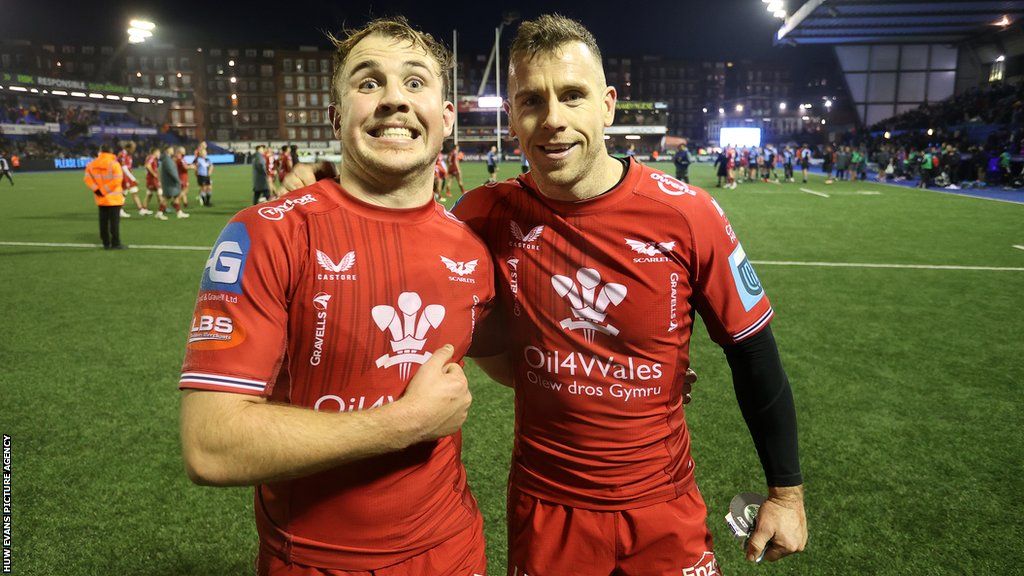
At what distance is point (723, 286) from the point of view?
2.16m

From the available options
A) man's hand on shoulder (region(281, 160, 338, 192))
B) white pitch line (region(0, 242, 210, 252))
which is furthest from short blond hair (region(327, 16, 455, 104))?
white pitch line (region(0, 242, 210, 252))

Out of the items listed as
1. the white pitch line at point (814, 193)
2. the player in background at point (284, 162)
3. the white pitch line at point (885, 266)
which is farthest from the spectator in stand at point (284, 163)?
the white pitch line at point (814, 193)

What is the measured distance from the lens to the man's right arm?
146 cm

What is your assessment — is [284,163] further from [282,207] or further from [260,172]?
[282,207]

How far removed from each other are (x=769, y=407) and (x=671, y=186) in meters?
0.83

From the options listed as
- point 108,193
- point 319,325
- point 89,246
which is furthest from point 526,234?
point 89,246

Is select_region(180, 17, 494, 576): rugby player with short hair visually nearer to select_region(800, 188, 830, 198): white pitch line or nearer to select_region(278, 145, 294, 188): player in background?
select_region(278, 145, 294, 188): player in background

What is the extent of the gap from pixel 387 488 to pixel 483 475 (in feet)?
7.57

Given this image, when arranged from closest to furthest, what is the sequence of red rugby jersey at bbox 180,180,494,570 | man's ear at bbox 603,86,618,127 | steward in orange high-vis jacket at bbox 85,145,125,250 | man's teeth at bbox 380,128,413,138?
red rugby jersey at bbox 180,180,494,570, man's teeth at bbox 380,128,413,138, man's ear at bbox 603,86,618,127, steward in orange high-vis jacket at bbox 85,145,125,250

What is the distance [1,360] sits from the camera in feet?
20.2

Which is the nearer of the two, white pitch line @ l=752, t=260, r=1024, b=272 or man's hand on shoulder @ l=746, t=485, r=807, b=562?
man's hand on shoulder @ l=746, t=485, r=807, b=562

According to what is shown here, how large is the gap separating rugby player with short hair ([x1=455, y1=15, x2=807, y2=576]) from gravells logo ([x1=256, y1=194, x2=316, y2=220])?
701 millimetres

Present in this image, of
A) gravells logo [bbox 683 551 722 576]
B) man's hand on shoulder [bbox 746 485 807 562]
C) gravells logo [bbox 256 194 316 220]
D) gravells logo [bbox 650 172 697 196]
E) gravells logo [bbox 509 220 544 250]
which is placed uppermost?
gravells logo [bbox 650 172 697 196]

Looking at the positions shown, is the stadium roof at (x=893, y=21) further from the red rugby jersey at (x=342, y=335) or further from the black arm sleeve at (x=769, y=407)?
the red rugby jersey at (x=342, y=335)
